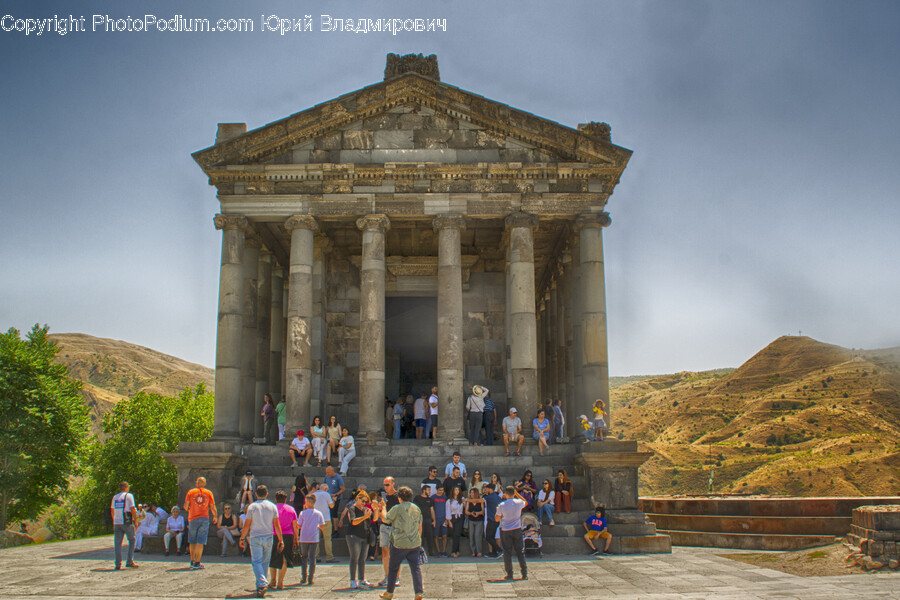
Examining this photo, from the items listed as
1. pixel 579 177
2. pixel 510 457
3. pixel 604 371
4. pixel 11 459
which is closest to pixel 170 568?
pixel 510 457

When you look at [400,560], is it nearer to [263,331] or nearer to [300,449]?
[300,449]

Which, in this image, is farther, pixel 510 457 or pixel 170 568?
pixel 510 457

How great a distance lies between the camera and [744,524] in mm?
19406

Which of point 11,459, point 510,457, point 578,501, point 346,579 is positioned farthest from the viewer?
point 11,459

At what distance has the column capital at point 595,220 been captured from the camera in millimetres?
22594

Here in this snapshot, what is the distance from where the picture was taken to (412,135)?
Result: 2309 centimetres

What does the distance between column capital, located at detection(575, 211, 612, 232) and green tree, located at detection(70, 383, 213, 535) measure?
32.8m

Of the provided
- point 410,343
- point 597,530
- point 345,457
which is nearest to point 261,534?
point 345,457

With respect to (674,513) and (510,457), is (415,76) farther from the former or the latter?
(674,513)

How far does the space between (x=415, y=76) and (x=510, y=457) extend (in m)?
11.8

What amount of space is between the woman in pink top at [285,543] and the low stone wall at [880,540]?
35.1ft

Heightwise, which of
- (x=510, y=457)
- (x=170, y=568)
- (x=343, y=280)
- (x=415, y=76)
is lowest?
(x=170, y=568)

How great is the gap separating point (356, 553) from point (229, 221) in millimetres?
13254

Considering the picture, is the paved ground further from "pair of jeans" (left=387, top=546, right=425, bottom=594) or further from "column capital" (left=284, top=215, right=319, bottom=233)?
"column capital" (left=284, top=215, right=319, bottom=233)
